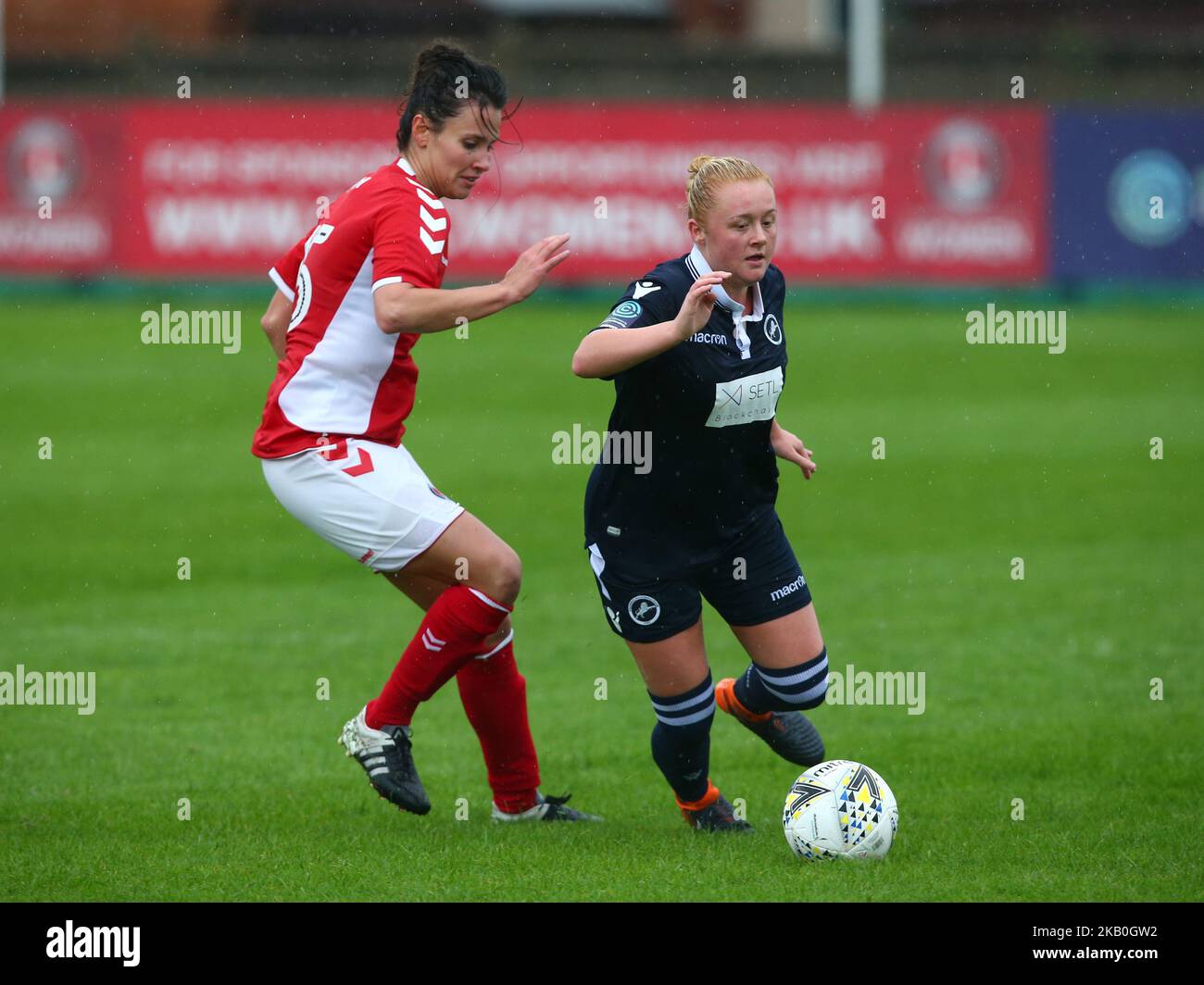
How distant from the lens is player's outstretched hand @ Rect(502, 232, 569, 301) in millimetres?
5062

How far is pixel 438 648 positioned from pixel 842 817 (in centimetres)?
140

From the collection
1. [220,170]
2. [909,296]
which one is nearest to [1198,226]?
[909,296]

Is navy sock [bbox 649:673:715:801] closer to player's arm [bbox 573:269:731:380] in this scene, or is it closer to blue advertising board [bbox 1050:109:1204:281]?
player's arm [bbox 573:269:731:380]

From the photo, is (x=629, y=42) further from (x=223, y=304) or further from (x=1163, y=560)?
(x=1163, y=560)

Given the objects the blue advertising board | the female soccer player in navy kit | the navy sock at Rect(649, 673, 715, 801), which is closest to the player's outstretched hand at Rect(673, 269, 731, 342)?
the female soccer player in navy kit

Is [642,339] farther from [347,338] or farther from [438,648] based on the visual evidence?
[438,648]

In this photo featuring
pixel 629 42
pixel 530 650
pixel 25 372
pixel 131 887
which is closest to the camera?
pixel 131 887

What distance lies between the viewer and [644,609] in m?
5.62

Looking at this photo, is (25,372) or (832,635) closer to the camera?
(832,635)

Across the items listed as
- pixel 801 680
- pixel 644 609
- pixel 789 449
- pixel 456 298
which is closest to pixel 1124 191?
pixel 789 449

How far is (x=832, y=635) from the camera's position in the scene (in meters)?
→ 9.16

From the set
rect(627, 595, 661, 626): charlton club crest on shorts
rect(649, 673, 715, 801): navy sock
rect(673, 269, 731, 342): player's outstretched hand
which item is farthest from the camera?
rect(649, 673, 715, 801): navy sock

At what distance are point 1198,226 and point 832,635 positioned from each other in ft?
53.3

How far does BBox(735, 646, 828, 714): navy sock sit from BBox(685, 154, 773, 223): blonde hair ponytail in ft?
4.99
